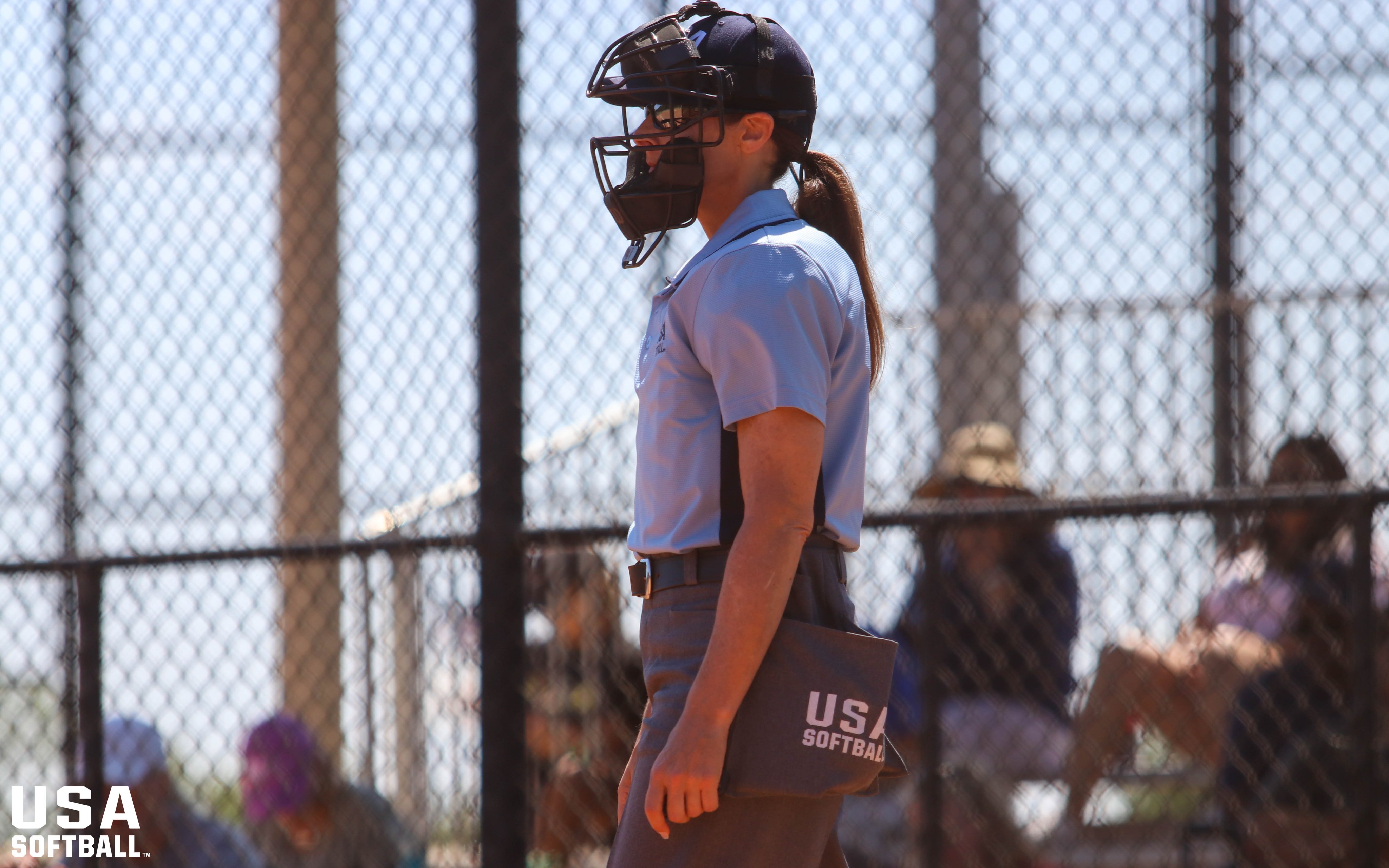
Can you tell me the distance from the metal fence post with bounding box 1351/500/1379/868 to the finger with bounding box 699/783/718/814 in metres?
1.91

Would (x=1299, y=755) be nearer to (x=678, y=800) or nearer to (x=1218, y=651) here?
(x=1218, y=651)

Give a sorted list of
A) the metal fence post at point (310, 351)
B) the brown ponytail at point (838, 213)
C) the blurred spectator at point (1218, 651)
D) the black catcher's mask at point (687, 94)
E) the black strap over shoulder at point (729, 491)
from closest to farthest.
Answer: the black strap over shoulder at point (729, 491), the black catcher's mask at point (687, 94), the brown ponytail at point (838, 213), the blurred spectator at point (1218, 651), the metal fence post at point (310, 351)

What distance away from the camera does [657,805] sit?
1.69 m

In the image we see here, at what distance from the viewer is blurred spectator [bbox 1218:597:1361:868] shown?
10.2 feet

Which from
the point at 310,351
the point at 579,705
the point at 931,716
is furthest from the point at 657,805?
the point at 310,351

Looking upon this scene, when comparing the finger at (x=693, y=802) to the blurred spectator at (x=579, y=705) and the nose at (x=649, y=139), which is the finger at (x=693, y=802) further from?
the blurred spectator at (x=579, y=705)

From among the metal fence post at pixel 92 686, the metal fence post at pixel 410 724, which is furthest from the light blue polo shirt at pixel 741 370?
the metal fence post at pixel 92 686

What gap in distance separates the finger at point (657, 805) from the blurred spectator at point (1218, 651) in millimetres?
2084

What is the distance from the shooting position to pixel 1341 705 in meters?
3.15

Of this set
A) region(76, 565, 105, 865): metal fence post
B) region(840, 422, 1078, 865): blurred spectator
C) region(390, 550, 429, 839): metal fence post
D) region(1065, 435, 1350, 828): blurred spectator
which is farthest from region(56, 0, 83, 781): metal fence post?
region(1065, 435, 1350, 828): blurred spectator

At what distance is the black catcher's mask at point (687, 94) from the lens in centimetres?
191

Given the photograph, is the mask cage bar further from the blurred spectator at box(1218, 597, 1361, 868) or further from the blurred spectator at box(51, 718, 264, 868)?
the blurred spectator at box(51, 718, 264, 868)

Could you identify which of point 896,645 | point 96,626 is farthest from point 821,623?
point 96,626

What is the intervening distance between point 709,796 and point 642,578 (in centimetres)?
34
